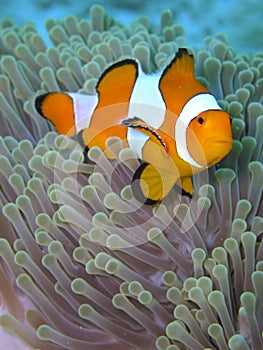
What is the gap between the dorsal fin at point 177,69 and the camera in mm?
1161

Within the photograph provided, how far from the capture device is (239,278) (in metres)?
1.10

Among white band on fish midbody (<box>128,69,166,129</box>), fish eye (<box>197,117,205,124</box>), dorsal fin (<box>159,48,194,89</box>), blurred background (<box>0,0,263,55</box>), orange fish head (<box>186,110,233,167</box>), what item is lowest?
orange fish head (<box>186,110,233,167</box>)

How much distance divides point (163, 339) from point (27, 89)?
100cm

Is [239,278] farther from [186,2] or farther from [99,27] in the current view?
[186,2]

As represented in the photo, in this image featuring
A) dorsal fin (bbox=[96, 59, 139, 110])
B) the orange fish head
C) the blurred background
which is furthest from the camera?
the blurred background

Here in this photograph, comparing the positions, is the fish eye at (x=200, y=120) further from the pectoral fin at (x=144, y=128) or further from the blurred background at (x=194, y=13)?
the blurred background at (x=194, y=13)

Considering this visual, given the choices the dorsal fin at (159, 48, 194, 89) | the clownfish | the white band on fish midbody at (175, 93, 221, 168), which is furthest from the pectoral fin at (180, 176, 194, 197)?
the dorsal fin at (159, 48, 194, 89)

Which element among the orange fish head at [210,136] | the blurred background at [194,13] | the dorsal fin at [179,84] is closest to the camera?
the orange fish head at [210,136]

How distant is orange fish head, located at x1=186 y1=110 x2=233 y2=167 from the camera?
0.99m

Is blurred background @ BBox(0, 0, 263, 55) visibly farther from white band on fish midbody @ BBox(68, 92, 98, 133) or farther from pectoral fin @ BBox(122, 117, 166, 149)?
pectoral fin @ BBox(122, 117, 166, 149)

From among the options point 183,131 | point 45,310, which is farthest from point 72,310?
point 183,131

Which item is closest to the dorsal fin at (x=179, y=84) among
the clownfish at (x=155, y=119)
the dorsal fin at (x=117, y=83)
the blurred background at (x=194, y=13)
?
the clownfish at (x=155, y=119)

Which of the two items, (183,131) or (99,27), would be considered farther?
(99,27)

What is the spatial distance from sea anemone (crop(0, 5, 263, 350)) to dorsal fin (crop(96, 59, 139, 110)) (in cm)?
11
